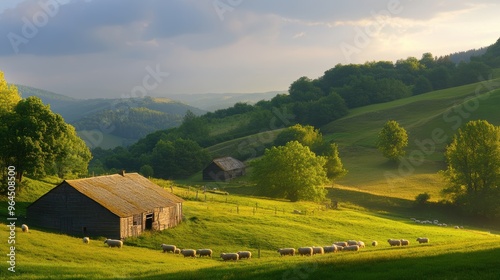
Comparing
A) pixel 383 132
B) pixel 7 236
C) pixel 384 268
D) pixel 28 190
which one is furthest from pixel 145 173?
pixel 384 268

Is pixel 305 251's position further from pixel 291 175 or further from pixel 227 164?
pixel 227 164

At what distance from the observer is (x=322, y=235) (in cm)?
5481

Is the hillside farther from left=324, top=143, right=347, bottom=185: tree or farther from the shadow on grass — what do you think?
left=324, top=143, right=347, bottom=185: tree

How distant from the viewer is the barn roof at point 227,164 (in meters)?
122

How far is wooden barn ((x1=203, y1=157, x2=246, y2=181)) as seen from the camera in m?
121

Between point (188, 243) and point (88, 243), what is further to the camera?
point (188, 243)

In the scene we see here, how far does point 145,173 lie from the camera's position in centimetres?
13488

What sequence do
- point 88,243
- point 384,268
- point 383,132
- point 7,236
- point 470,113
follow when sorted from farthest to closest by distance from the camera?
point 470,113 < point 383,132 < point 88,243 < point 7,236 < point 384,268

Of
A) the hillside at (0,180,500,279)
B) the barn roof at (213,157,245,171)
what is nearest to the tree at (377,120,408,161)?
the hillside at (0,180,500,279)

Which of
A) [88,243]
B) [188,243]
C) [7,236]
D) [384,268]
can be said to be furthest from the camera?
[188,243]

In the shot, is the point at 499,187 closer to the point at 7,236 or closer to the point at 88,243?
the point at 88,243

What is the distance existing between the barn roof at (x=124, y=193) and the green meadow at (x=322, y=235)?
313 cm

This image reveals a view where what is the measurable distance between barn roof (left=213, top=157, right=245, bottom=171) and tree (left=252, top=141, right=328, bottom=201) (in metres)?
33.7

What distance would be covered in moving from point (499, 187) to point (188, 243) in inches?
2112
